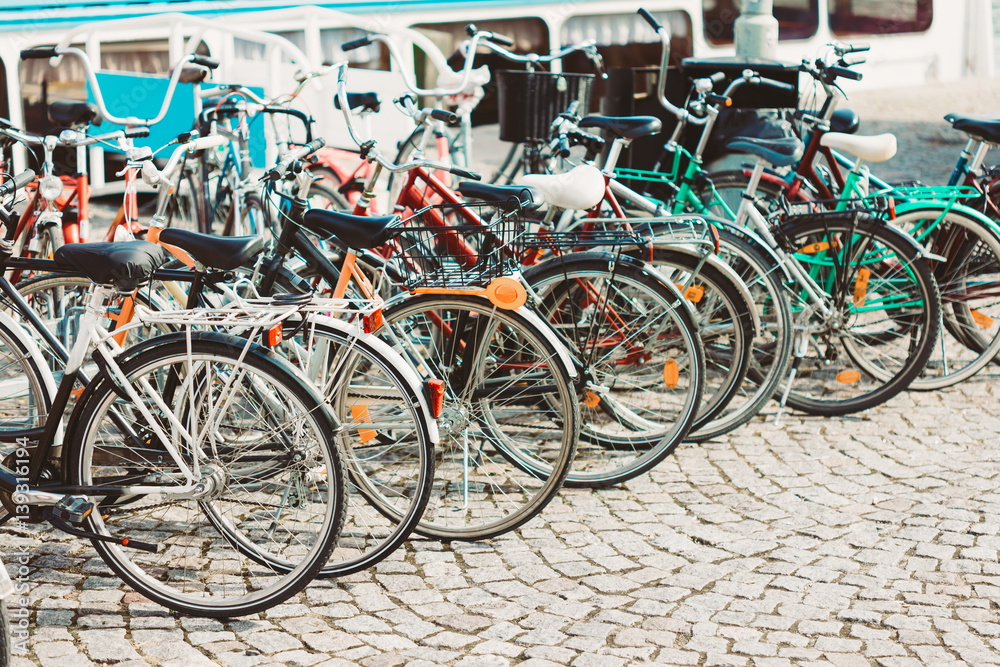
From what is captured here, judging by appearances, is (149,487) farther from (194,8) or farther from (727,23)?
(727,23)

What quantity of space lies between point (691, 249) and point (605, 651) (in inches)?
73.1

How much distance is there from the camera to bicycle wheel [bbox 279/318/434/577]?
3.55 m

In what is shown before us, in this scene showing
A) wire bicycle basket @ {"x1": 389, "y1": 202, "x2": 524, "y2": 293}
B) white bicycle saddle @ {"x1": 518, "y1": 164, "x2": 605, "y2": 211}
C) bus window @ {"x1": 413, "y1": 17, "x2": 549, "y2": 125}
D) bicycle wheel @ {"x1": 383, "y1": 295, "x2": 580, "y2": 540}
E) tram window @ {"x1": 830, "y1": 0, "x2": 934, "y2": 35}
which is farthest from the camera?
tram window @ {"x1": 830, "y1": 0, "x2": 934, "y2": 35}

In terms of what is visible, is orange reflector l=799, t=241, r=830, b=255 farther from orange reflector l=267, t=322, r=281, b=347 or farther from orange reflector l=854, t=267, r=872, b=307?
orange reflector l=267, t=322, r=281, b=347

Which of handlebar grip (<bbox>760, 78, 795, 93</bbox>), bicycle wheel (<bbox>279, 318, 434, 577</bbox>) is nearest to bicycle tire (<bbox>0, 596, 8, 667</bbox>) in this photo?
bicycle wheel (<bbox>279, 318, 434, 577</bbox>)

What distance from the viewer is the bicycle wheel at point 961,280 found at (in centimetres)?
541

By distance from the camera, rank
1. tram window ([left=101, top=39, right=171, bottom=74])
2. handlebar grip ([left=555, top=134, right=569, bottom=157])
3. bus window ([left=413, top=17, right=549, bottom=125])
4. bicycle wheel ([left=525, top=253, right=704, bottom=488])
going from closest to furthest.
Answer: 1. bicycle wheel ([left=525, top=253, right=704, bottom=488])
2. handlebar grip ([left=555, top=134, right=569, bottom=157])
3. tram window ([left=101, top=39, right=171, bottom=74])
4. bus window ([left=413, top=17, right=549, bottom=125])

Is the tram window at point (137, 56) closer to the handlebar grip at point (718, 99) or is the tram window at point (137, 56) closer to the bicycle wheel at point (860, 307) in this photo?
the handlebar grip at point (718, 99)

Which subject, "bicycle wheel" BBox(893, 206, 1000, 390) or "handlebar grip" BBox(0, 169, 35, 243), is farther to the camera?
"bicycle wheel" BBox(893, 206, 1000, 390)

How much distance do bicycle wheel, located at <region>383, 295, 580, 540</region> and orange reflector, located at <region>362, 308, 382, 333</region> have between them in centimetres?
19

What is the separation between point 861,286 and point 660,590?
2.22 meters

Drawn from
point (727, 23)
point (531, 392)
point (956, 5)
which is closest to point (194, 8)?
point (727, 23)

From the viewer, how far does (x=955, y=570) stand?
3787mm

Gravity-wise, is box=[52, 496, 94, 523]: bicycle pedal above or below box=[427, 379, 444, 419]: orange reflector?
below
